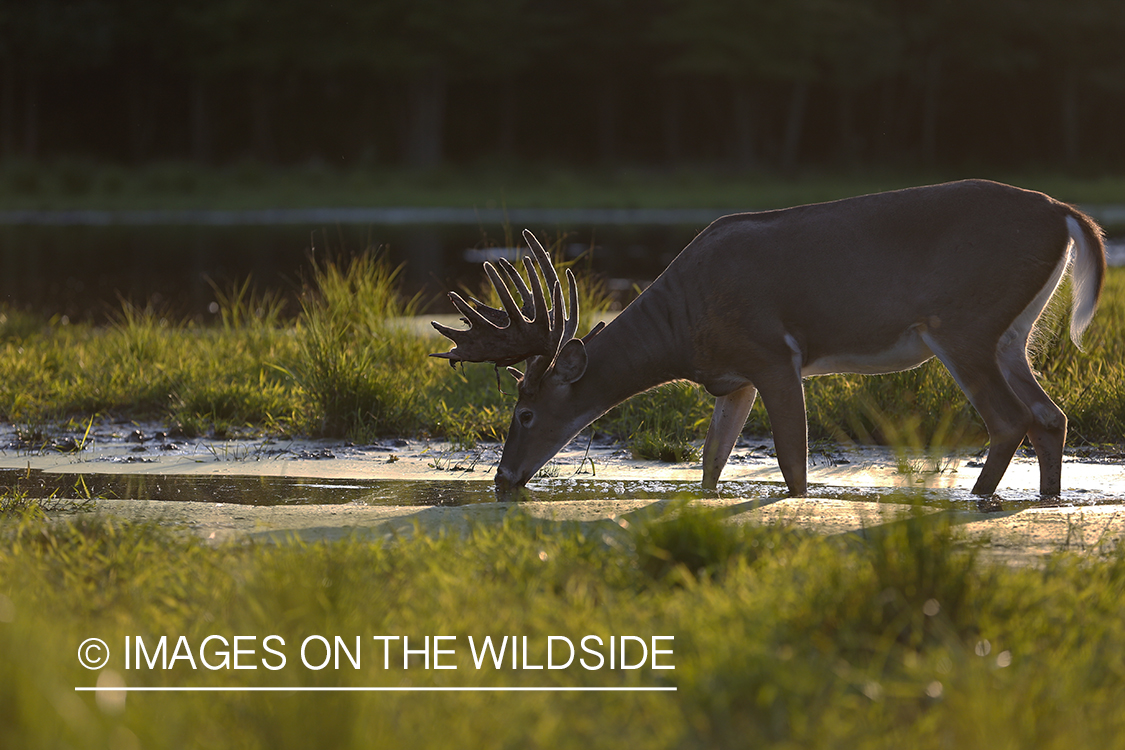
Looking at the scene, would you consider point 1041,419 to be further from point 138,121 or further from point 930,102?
point 138,121

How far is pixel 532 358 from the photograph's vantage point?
21.9 feet

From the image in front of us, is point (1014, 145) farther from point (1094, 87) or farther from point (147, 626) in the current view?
point (147, 626)

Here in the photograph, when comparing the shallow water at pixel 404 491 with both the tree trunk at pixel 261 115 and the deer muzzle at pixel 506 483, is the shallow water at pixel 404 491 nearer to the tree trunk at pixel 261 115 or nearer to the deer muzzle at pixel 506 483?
the deer muzzle at pixel 506 483

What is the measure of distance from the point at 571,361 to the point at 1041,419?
2347 millimetres

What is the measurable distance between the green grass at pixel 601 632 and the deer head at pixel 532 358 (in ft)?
5.01

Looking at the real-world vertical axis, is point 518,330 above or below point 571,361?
above

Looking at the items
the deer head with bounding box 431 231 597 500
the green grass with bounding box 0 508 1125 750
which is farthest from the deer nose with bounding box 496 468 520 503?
the green grass with bounding box 0 508 1125 750

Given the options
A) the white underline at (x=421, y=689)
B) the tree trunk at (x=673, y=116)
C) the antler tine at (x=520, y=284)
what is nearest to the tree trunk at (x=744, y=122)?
the tree trunk at (x=673, y=116)

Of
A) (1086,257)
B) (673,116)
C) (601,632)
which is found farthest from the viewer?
(673,116)

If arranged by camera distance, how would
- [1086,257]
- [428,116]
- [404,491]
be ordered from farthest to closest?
[428,116] → [404,491] → [1086,257]

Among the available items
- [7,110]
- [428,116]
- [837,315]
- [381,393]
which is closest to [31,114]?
[7,110]

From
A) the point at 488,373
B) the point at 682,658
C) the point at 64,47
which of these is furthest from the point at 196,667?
the point at 64,47

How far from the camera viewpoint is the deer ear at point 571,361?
652cm

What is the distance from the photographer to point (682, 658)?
3.58 meters
